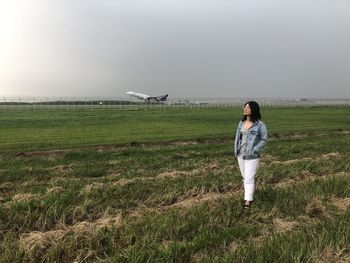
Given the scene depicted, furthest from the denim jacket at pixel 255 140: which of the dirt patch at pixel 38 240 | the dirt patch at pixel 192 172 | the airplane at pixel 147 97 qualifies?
the airplane at pixel 147 97

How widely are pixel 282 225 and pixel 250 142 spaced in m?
1.98

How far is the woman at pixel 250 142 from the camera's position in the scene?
916cm

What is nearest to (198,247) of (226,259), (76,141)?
(226,259)

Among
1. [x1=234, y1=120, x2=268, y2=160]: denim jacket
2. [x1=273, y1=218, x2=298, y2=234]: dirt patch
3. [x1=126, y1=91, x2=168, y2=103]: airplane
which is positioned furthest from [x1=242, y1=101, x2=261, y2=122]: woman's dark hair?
[x1=126, y1=91, x2=168, y2=103]: airplane

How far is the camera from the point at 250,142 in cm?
920

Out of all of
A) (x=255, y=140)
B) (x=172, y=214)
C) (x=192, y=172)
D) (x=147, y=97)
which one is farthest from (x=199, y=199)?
(x=147, y=97)

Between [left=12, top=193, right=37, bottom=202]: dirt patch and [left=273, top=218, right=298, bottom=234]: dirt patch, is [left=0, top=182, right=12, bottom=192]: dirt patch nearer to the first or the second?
[left=12, top=193, right=37, bottom=202]: dirt patch

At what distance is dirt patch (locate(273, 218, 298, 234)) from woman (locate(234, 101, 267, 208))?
3.72 feet

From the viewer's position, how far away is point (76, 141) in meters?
24.3

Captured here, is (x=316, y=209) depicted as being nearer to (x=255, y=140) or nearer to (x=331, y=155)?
(x=255, y=140)

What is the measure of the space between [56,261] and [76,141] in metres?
18.3

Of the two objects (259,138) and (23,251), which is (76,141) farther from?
(23,251)

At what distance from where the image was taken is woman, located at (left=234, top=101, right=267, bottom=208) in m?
9.16

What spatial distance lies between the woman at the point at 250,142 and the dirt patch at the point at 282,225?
1.13 metres
